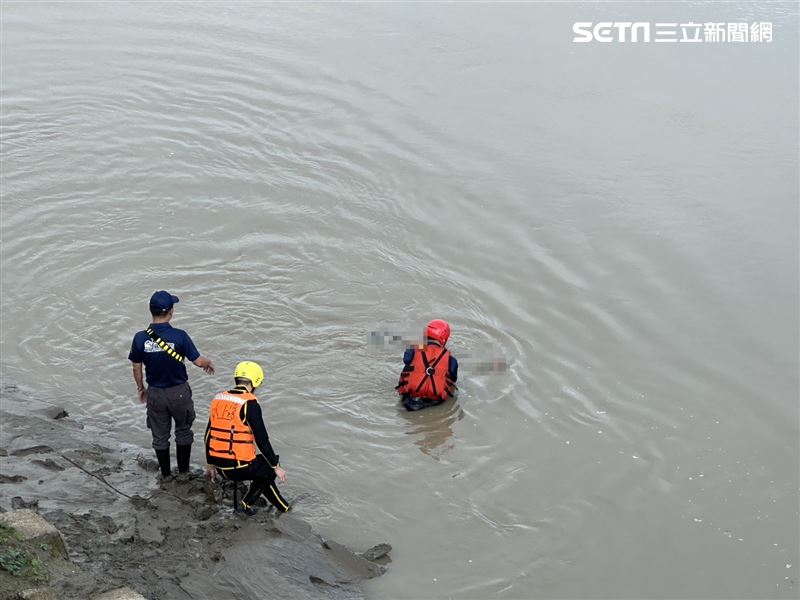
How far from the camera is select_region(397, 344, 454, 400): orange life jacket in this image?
405 inches

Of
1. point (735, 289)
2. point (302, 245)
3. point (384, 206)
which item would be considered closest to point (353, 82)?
point (384, 206)

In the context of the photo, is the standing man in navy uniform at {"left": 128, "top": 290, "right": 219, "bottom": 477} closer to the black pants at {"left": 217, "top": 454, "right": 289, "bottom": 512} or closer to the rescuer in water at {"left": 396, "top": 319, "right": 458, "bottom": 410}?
the black pants at {"left": 217, "top": 454, "right": 289, "bottom": 512}

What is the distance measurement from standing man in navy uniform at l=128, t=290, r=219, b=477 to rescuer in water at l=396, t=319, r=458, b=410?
8.67ft

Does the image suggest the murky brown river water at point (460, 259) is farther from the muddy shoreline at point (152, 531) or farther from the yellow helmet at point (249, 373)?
the yellow helmet at point (249, 373)

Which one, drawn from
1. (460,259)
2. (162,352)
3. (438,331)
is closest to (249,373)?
(162,352)

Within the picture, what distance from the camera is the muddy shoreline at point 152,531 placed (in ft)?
23.6

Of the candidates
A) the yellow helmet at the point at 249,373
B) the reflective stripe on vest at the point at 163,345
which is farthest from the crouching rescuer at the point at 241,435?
the reflective stripe on vest at the point at 163,345

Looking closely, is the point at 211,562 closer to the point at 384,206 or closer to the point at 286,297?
the point at 286,297

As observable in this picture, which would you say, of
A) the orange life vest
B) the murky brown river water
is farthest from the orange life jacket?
the orange life vest

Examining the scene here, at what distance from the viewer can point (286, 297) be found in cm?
1241

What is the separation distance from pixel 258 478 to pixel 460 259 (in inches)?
231

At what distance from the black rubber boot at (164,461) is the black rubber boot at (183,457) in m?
0.10

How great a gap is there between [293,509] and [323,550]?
2.51 feet

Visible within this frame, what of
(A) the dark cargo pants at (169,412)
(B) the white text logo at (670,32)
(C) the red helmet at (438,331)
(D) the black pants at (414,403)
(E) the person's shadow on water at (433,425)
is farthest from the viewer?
(B) the white text logo at (670,32)
